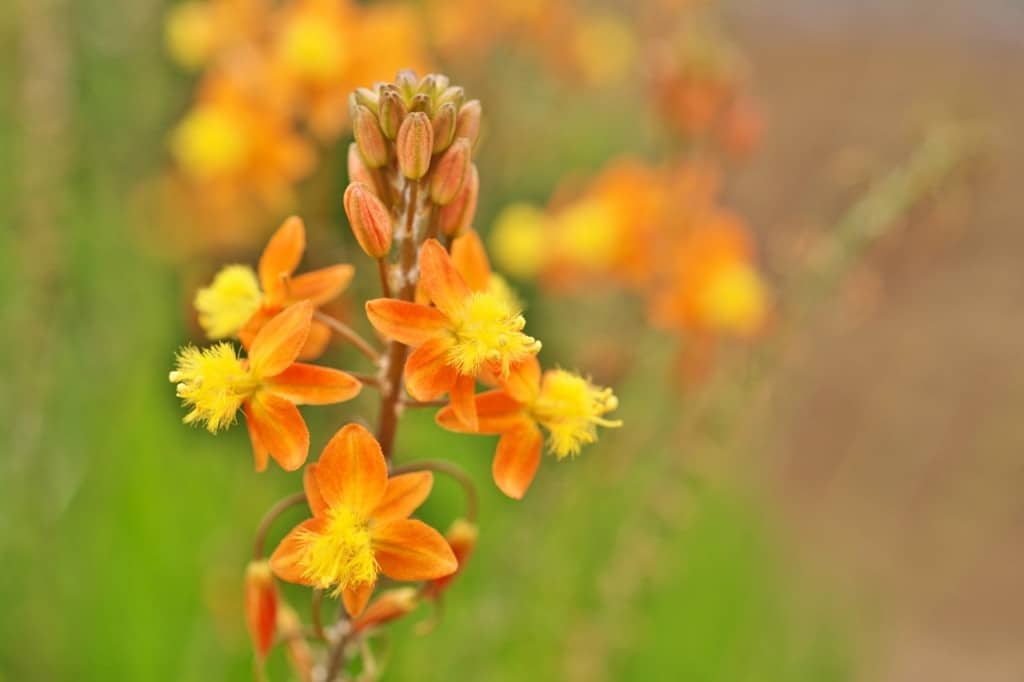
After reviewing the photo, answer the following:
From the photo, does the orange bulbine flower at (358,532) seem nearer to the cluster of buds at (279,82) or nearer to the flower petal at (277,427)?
the flower petal at (277,427)

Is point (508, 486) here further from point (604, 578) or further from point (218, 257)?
point (218, 257)

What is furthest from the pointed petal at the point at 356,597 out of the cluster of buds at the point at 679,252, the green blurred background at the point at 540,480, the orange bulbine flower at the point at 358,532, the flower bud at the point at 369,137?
the cluster of buds at the point at 679,252

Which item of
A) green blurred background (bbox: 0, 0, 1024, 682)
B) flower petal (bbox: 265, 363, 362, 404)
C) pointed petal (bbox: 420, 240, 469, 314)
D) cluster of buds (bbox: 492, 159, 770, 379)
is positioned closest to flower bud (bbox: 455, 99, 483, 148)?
pointed petal (bbox: 420, 240, 469, 314)

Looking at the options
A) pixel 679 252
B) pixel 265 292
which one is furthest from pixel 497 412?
pixel 679 252

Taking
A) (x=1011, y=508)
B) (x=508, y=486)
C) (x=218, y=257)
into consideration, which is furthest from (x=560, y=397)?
(x=1011, y=508)

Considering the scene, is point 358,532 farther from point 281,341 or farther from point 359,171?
point 359,171

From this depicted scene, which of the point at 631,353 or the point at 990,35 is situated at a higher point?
the point at 990,35

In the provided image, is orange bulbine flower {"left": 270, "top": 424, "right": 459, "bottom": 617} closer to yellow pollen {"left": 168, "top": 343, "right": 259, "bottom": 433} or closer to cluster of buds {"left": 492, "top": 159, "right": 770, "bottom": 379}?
yellow pollen {"left": 168, "top": 343, "right": 259, "bottom": 433}
